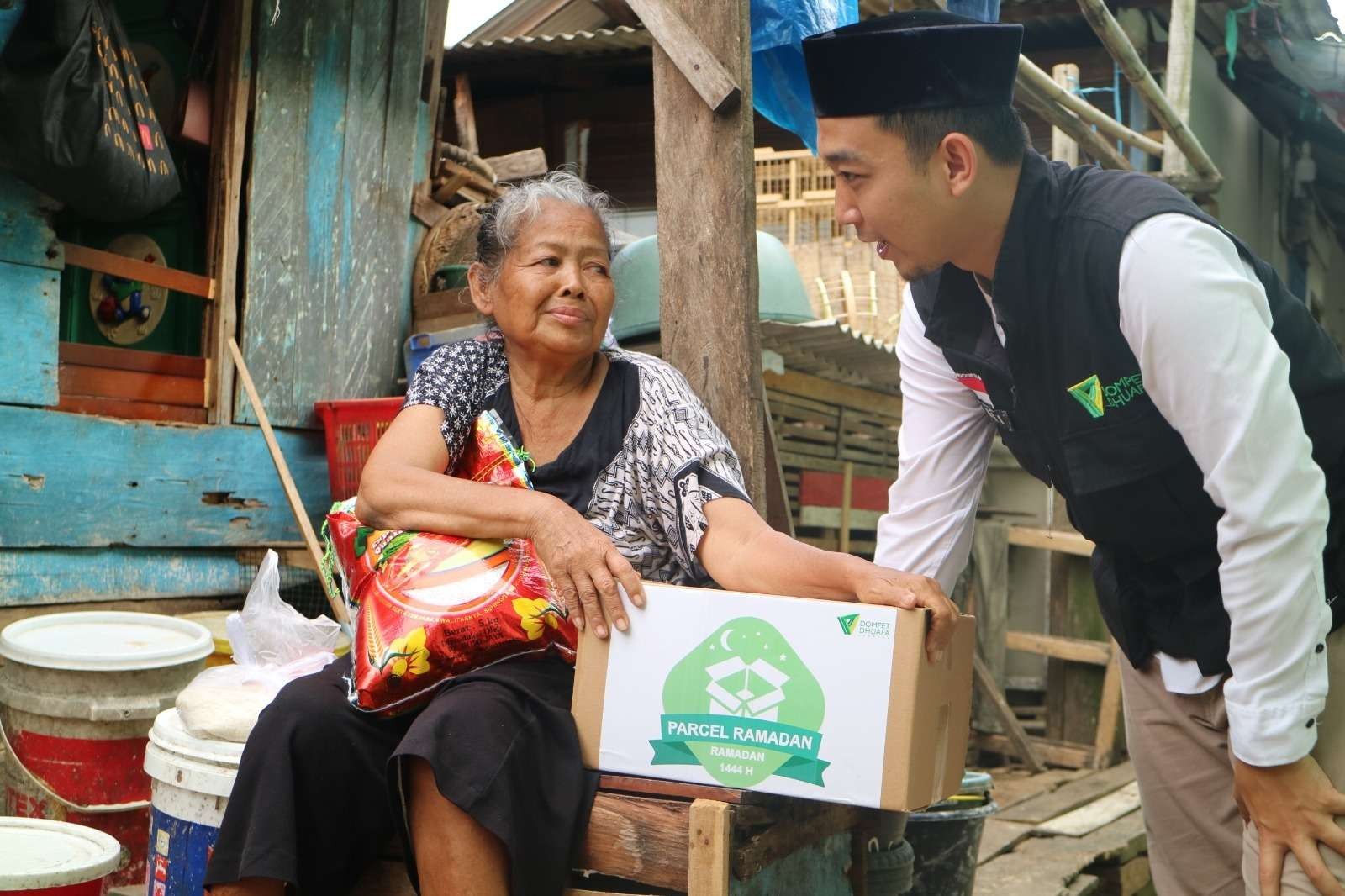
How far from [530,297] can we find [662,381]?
1.14 feet

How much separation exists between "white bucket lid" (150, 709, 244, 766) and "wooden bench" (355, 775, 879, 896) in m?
0.40

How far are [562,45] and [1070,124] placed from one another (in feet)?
9.43

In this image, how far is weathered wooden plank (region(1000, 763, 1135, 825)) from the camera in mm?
5801

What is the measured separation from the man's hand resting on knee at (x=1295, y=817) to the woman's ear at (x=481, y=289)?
1.88 metres

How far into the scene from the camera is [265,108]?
477 centimetres

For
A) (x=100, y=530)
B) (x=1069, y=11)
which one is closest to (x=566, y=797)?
(x=100, y=530)

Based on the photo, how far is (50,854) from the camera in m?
2.64

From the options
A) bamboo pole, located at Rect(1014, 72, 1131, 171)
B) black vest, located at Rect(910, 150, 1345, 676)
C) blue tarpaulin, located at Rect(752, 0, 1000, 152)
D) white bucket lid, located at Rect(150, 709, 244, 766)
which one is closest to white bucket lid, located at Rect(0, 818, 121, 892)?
white bucket lid, located at Rect(150, 709, 244, 766)

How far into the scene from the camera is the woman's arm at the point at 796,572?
2.07 meters

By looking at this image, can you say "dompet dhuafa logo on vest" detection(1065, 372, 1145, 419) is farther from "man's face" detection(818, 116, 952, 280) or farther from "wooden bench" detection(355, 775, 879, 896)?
"wooden bench" detection(355, 775, 879, 896)

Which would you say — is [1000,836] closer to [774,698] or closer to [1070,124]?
[1070,124]

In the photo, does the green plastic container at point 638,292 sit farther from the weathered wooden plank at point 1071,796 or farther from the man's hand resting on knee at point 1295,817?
the man's hand resting on knee at point 1295,817

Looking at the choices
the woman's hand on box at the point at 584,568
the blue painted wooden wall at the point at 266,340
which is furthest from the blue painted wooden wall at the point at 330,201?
the woman's hand on box at the point at 584,568

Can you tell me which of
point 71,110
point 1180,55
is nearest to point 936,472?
point 71,110
